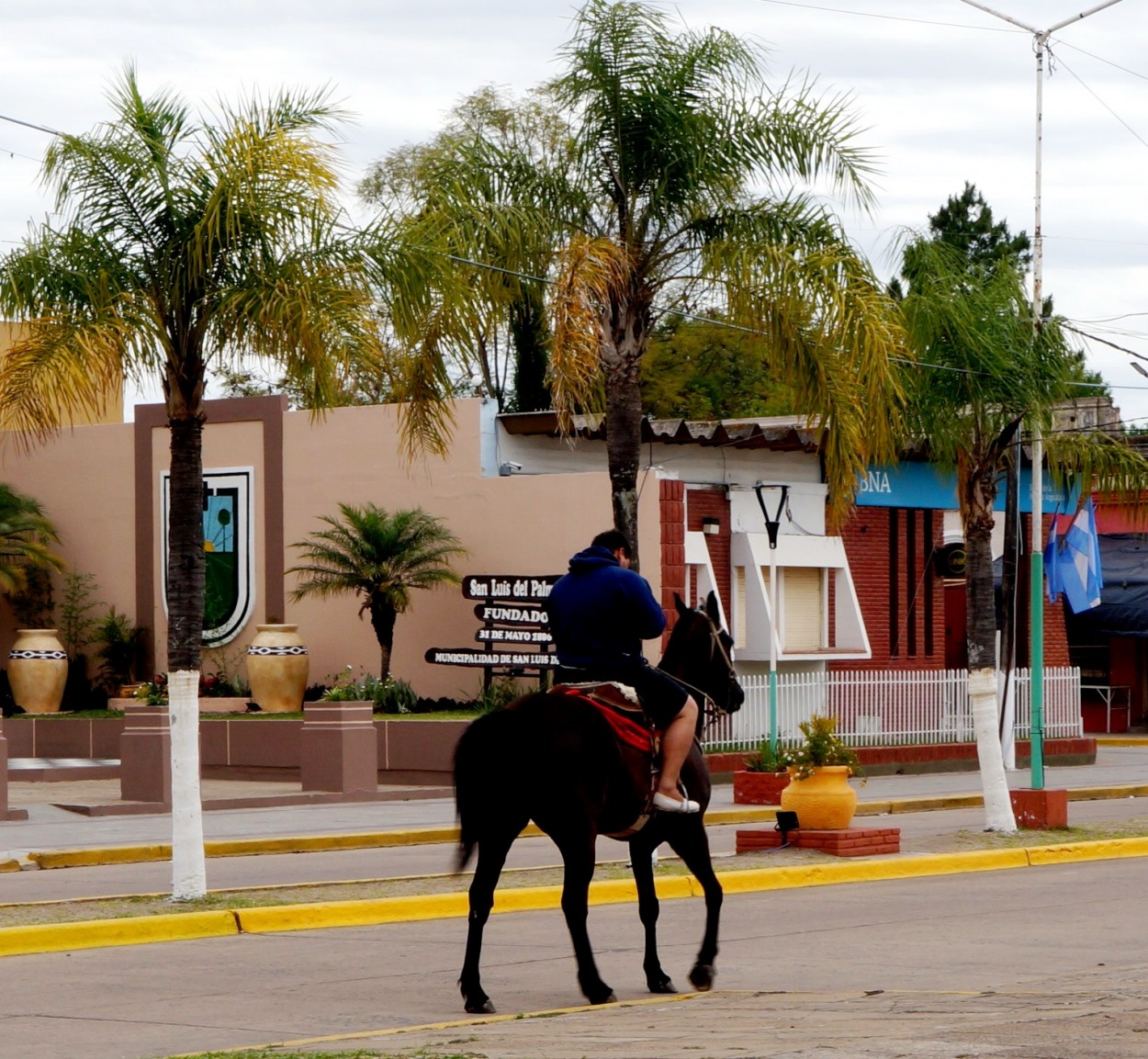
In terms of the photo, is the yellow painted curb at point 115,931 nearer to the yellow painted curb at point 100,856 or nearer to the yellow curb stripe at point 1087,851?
the yellow painted curb at point 100,856

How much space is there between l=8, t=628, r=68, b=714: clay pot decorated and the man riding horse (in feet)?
78.1

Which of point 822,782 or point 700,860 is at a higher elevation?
point 700,860

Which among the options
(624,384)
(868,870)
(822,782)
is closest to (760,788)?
(822,782)

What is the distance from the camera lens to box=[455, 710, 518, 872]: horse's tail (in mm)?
9188

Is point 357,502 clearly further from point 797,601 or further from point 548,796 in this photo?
point 548,796

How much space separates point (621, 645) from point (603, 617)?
164 mm

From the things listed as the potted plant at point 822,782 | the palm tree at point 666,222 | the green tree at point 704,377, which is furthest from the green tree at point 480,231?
the green tree at point 704,377

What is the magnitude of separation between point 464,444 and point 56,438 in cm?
877

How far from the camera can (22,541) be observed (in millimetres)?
32812

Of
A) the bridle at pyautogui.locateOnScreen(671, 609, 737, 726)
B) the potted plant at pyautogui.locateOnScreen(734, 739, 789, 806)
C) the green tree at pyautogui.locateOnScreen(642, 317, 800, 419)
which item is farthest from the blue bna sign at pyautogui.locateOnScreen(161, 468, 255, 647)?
the bridle at pyautogui.locateOnScreen(671, 609, 737, 726)

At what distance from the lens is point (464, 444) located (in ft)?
96.8

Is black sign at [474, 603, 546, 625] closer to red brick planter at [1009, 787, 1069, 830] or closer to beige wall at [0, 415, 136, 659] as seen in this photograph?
beige wall at [0, 415, 136, 659]

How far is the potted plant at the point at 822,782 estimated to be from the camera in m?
16.4

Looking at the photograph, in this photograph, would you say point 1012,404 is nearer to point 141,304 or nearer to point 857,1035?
point 141,304
